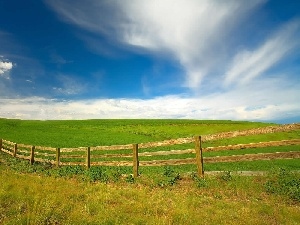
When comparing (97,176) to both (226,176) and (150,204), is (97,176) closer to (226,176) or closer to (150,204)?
(150,204)

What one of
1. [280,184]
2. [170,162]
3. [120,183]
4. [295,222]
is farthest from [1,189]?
[280,184]

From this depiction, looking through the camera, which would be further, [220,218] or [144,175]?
[144,175]

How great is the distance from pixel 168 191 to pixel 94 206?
9.92ft

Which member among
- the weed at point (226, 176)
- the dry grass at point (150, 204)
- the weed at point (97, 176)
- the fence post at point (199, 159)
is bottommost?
the dry grass at point (150, 204)

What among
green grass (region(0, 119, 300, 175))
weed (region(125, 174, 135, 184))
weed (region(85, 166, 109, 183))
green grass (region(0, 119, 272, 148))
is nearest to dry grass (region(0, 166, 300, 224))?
weed (region(125, 174, 135, 184))

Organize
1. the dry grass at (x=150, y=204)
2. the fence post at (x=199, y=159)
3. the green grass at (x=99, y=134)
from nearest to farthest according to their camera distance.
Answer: the dry grass at (x=150, y=204) → the fence post at (x=199, y=159) → the green grass at (x=99, y=134)

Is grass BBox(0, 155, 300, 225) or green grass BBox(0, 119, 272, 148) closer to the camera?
grass BBox(0, 155, 300, 225)

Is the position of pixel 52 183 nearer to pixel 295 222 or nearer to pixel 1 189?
pixel 1 189

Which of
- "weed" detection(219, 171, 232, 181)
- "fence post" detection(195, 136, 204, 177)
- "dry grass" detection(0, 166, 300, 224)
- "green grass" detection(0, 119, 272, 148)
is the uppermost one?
"green grass" detection(0, 119, 272, 148)

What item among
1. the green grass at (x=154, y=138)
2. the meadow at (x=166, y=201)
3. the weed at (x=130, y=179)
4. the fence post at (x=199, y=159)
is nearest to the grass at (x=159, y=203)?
the meadow at (x=166, y=201)

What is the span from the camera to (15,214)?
7.07 meters

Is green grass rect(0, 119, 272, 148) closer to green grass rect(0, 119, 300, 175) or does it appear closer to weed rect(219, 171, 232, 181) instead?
green grass rect(0, 119, 300, 175)

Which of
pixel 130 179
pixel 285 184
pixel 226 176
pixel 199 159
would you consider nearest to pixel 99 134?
pixel 130 179

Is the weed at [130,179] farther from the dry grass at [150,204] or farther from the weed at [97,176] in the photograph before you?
the dry grass at [150,204]
